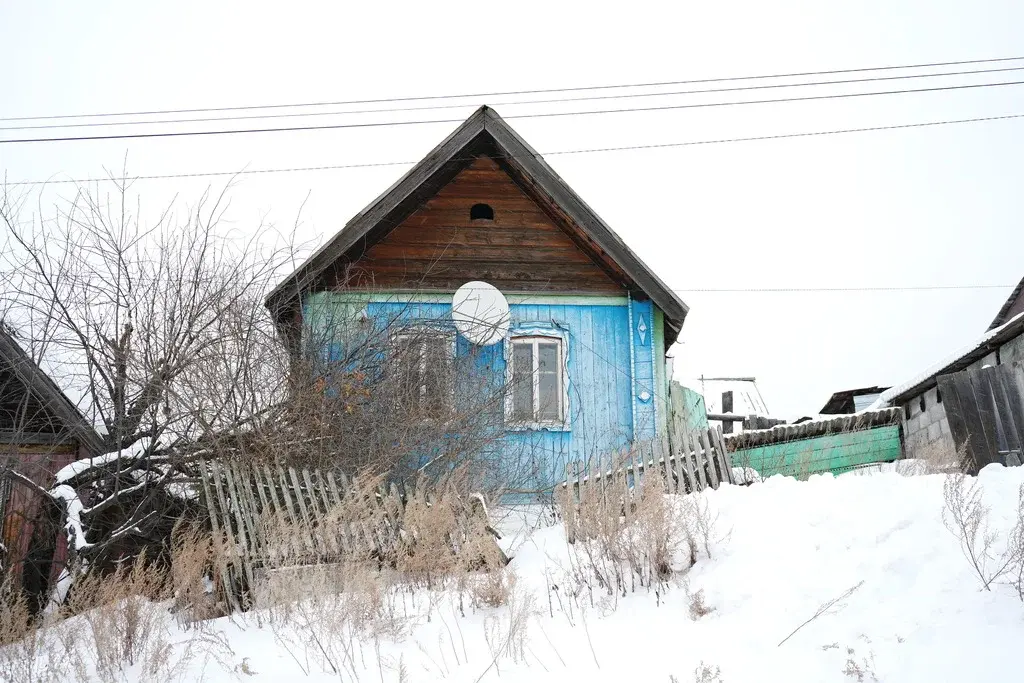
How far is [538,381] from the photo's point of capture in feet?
40.3

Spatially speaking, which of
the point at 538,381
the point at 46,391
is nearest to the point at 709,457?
the point at 538,381

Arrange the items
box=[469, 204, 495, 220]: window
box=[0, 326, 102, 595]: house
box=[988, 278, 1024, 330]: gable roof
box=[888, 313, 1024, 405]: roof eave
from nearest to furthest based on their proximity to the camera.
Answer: box=[0, 326, 102, 595]: house
box=[888, 313, 1024, 405]: roof eave
box=[469, 204, 495, 220]: window
box=[988, 278, 1024, 330]: gable roof

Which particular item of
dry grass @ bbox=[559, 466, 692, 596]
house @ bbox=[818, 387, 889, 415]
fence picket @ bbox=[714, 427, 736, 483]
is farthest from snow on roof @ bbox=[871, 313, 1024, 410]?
house @ bbox=[818, 387, 889, 415]

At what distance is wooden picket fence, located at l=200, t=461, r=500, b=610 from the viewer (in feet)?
23.1

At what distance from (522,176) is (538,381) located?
284 cm

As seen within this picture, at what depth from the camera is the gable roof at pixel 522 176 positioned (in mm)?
11953

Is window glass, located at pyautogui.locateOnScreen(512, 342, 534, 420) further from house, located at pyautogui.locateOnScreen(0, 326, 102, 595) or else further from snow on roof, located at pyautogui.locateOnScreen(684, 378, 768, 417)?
snow on roof, located at pyautogui.locateOnScreen(684, 378, 768, 417)

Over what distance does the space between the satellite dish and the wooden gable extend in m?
0.48

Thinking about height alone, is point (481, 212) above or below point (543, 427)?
above

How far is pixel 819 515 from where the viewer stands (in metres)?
6.59

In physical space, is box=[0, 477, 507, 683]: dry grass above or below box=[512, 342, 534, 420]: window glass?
below

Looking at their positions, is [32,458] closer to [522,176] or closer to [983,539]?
[522,176]

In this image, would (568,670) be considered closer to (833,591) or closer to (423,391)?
(833,591)

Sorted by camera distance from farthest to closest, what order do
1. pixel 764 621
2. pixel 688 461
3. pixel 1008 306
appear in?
pixel 1008 306
pixel 688 461
pixel 764 621
